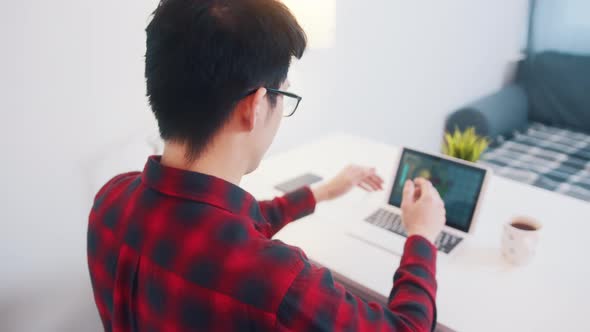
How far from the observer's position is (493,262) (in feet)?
3.55

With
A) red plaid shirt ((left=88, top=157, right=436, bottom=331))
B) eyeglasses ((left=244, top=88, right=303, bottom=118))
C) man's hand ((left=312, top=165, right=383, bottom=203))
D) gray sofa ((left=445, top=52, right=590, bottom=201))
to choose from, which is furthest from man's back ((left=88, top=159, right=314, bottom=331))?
gray sofa ((left=445, top=52, right=590, bottom=201))

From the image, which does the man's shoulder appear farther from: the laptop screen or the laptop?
the laptop screen

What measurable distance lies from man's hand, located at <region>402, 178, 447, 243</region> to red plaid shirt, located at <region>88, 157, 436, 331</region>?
167 millimetres

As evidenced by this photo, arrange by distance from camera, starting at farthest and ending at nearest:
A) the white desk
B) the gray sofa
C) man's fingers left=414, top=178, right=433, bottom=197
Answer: the gray sofa → man's fingers left=414, top=178, right=433, bottom=197 → the white desk

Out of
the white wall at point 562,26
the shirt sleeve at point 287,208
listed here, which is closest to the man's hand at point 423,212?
the shirt sleeve at point 287,208

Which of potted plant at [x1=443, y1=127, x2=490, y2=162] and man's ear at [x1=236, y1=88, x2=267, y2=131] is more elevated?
man's ear at [x1=236, y1=88, x2=267, y2=131]

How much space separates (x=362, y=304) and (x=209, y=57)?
0.41 metres

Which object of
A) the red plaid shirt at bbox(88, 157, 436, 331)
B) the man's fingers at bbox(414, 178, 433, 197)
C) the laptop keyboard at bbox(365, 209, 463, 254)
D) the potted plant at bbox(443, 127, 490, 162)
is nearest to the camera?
the red plaid shirt at bbox(88, 157, 436, 331)

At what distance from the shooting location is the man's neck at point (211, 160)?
0.68 metres

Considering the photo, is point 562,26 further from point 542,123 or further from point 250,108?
point 250,108

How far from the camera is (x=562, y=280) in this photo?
40.1 inches

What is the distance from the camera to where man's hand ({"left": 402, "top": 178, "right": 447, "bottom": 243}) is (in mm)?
911

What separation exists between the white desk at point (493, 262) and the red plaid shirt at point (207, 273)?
0.79 ft

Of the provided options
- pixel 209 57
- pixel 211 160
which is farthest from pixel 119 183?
pixel 209 57
